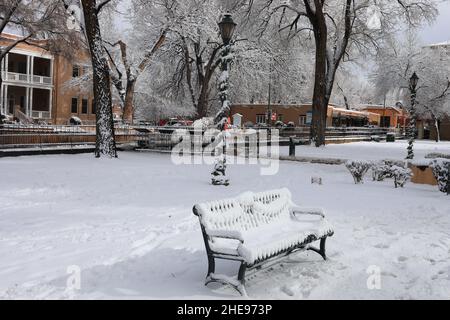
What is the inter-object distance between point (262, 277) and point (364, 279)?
4.14 feet

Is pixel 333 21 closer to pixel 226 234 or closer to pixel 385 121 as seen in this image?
pixel 226 234

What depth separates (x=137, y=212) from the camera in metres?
9.96

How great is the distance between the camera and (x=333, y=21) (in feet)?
113

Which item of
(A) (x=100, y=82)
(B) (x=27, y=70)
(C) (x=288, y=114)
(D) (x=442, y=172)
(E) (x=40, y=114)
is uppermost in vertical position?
(B) (x=27, y=70)

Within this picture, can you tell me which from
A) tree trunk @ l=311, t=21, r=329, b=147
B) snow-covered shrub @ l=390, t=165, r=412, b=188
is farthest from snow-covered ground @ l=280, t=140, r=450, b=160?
snow-covered shrub @ l=390, t=165, r=412, b=188

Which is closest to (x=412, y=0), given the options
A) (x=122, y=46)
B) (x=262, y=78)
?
(x=262, y=78)

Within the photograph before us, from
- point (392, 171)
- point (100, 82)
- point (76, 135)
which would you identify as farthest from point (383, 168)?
point (76, 135)

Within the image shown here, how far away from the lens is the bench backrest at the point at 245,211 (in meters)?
5.83

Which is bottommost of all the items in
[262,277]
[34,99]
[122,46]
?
[262,277]

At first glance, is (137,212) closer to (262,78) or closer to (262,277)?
(262,277)

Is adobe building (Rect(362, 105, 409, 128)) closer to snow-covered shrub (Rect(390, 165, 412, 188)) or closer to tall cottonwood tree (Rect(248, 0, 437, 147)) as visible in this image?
tall cottonwood tree (Rect(248, 0, 437, 147))

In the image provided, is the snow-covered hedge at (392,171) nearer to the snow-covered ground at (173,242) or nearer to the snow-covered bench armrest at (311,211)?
the snow-covered ground at (173,242)

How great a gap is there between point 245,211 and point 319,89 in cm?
2532

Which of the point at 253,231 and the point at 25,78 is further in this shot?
the point at 25,78
